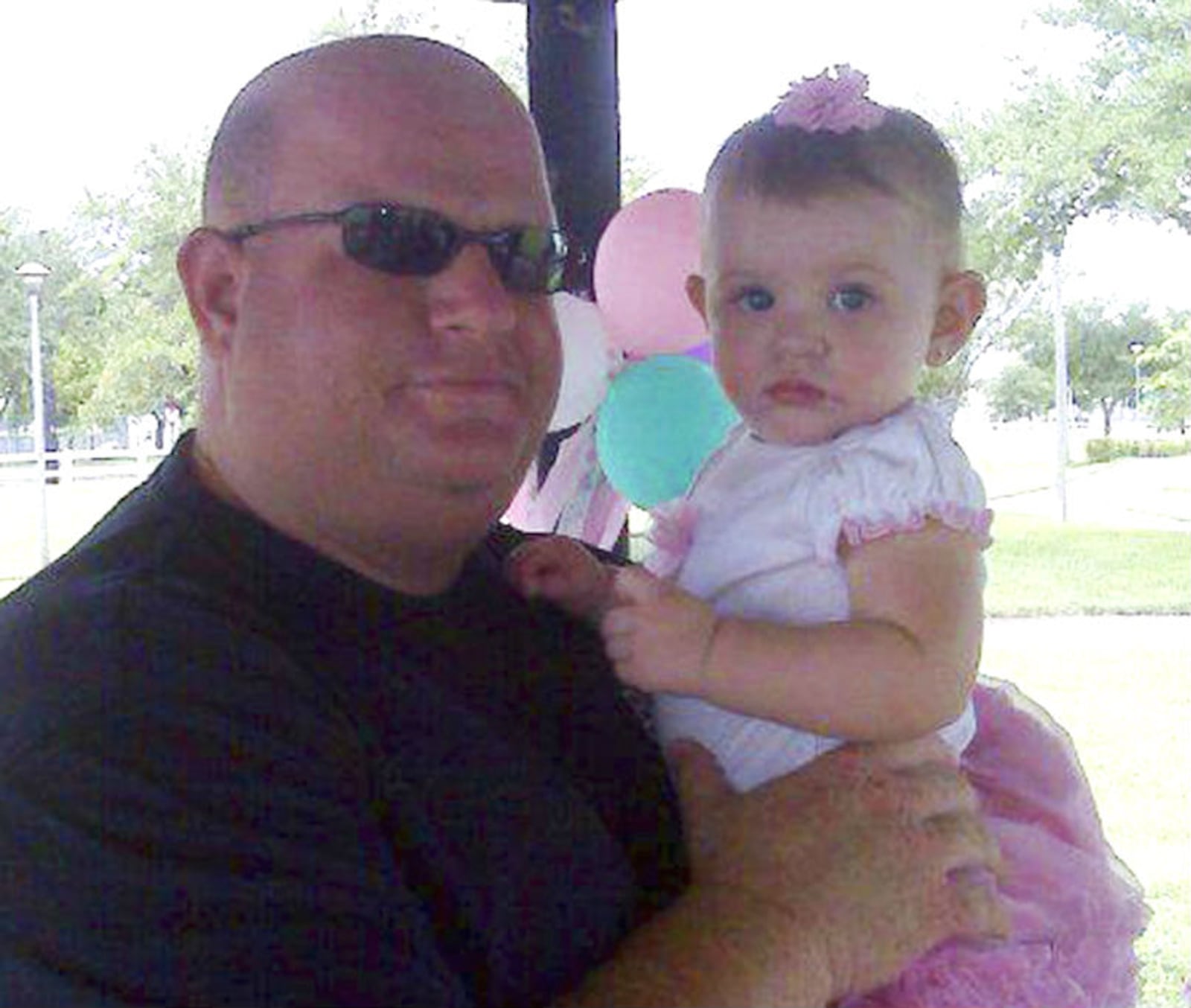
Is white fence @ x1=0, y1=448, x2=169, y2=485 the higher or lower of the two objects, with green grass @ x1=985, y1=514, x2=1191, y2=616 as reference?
higher

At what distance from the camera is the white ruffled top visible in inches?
55.9

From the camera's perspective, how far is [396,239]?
4.24 feet

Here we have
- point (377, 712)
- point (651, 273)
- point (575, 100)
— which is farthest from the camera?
point (575, 100)

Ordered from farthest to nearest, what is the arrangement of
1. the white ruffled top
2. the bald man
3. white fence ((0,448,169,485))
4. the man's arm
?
white fence ((0,448,169,485)) < the white ruffled top < the man's arm < the bald man

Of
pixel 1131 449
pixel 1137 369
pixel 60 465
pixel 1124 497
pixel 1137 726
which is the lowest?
pixel 1137 726

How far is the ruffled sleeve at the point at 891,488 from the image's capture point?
140 centimetres

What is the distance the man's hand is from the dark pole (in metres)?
1.08

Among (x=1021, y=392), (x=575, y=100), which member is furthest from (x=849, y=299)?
(x=1021, y=392)

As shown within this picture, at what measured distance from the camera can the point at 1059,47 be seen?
5.86m

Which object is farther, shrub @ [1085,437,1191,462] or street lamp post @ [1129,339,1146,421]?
shrub @ [1085,437,1191,462]

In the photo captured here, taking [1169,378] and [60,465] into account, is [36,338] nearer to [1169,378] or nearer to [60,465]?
[60,465]

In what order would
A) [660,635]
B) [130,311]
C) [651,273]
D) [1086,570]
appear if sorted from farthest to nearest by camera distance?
[1086,570], [130,311], [651,273], [660,635]


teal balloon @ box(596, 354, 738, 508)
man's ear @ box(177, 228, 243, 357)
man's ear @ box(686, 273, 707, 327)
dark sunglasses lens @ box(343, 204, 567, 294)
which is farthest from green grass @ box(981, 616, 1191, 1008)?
man's ear @ box(177, 228, 243, 357)

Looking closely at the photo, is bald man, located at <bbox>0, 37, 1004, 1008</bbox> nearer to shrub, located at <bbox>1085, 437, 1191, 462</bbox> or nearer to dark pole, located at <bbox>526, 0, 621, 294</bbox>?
dark pole, located at <bbox>526, 0, 621, 294</bbox>
